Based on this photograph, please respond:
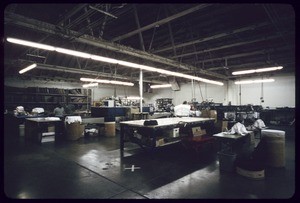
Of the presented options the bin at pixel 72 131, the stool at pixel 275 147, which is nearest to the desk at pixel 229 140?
the stool at pixel 275 147

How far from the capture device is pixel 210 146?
20.2 ft

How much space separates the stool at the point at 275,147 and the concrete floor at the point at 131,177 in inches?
6.8

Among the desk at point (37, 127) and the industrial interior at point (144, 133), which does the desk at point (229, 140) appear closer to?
the industrial interior at point (144, 133)

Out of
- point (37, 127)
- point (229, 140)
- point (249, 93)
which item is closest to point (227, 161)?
point (229, 140)

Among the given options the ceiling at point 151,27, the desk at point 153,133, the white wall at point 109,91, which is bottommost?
the desk at point 153,133

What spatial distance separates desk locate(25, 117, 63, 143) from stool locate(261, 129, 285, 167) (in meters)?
6.37

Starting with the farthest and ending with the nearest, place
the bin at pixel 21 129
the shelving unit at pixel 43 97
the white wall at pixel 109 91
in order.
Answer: the white wall at pixel 109 91 < the shelving unit at pixel 43 97 < the bin at pixel 21 129

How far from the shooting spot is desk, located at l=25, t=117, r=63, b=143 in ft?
21.4

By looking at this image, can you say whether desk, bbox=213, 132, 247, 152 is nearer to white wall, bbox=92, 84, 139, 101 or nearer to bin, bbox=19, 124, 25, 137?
bin, bbox=19, 124, 25, 137

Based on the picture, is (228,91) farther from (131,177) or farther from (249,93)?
(131,177)

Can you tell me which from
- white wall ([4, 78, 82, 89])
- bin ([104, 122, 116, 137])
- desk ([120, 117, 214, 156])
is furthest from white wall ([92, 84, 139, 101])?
desk ([120, 117, 214, 156])

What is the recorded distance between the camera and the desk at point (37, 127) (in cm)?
652

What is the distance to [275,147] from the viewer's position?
4.00 meters
